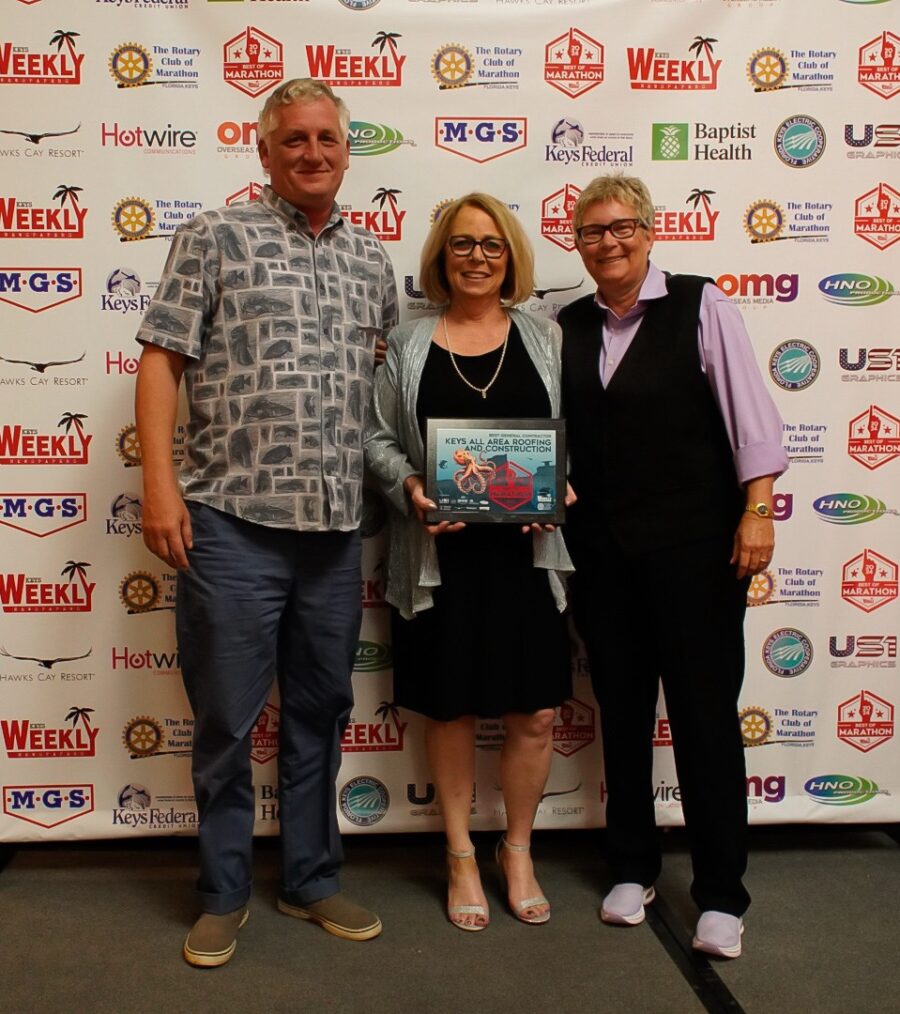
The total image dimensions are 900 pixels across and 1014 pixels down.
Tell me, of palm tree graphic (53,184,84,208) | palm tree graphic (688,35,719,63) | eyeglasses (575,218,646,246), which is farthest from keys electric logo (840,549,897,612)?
palm tree graphic (53,184,84,208)

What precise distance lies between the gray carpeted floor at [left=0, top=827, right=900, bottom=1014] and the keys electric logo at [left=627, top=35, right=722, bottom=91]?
2022mm

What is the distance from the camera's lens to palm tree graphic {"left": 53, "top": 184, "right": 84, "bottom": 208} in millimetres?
2260

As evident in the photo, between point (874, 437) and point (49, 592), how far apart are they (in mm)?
2212

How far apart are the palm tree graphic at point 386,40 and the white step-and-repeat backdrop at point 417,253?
0.07 feet

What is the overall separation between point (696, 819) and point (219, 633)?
1.11 metres

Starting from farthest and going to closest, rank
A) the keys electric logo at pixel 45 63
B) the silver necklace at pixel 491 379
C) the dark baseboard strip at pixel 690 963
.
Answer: the keys electric logo at pixel 45 63 < the silver necklace at pixel 491 379 < the dark baseboard strip at pixel 690 963

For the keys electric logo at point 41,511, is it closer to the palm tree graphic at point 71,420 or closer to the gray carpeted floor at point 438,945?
the palm tree graphic at point 71,420

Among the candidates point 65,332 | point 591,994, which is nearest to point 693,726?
point 591,994

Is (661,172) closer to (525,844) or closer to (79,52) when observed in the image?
(79,52)

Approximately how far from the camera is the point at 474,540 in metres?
2.04

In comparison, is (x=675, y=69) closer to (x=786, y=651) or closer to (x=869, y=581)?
(x=869, y=581)

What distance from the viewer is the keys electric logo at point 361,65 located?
89.5 inches

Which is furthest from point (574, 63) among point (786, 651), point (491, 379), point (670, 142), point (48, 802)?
point (48, 802)

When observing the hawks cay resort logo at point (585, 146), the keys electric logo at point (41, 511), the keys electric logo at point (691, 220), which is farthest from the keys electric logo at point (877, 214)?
the keys electric logo at point (41, 511)
